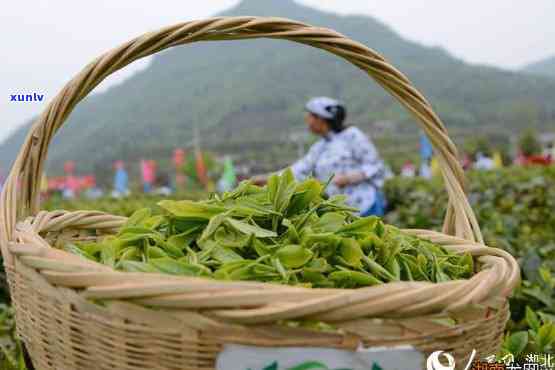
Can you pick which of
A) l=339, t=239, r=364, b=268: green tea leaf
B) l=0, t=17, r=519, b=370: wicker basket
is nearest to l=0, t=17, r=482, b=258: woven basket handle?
l=0, t=17, r=519, b=370: wicker basket

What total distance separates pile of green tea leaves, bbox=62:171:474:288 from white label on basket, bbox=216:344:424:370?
129mm

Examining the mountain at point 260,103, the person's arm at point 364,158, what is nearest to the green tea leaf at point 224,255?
the person's arm at point 364,158

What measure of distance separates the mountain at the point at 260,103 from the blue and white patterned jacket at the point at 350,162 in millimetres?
21694

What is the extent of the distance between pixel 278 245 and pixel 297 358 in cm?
26

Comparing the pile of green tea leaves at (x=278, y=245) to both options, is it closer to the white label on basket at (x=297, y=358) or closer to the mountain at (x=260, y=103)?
the white label on basket at (x=297, y=358)

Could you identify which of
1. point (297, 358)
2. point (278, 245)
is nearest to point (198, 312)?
point (297, 358)

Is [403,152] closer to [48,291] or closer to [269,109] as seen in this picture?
[269,109]

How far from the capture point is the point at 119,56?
3.72 feet

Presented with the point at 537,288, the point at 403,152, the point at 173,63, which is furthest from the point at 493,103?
the point at 537,288

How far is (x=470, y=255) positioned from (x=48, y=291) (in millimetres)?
717

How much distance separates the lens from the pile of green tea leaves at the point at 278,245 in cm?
92

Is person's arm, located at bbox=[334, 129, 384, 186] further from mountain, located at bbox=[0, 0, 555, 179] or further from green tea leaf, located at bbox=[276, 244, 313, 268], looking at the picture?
mountain, located at bbox=[0, 0, 555, 179]

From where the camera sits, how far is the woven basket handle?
1.13m

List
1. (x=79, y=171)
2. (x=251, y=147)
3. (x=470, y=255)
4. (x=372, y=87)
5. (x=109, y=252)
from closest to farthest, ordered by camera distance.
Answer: (x=109, y=252) < (x=470, y=255) < (x=251, y=147) < (x=79, y=171) < (x=372, y=87)
